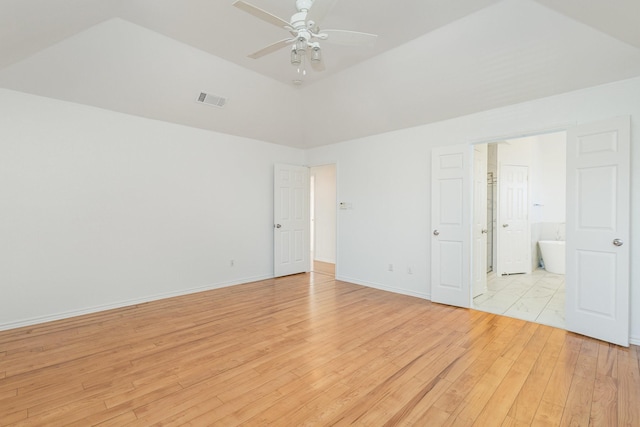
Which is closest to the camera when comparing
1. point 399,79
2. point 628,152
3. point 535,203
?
point 628,152

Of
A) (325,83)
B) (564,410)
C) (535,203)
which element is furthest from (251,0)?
(535,203)

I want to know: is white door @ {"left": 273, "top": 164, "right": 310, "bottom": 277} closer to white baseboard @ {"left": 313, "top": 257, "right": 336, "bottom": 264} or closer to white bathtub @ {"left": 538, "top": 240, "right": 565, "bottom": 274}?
white baseboard @ {"left": 313, "top": 257, "right": 336, "bottom": 264}

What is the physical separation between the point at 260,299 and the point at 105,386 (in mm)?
2284

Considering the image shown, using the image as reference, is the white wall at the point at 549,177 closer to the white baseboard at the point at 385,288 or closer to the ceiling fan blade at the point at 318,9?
the white baseboard at the point at 385,288

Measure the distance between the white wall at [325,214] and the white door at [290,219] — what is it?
1.46 metres

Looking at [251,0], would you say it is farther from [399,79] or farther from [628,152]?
[628,152]

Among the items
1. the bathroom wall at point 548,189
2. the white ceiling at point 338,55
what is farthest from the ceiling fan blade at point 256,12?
the bathroom wall at point 548,189

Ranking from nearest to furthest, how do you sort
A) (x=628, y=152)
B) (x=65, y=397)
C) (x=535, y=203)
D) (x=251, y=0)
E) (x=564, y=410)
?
1. (x=564, y=410)
2. (x=65, y=397)
3. (x=251, y=0)
4. (x=628, y=152)
5. (x=535, y=203)

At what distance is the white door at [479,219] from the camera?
430 centimetres

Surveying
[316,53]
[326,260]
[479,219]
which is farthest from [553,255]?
[316,53]

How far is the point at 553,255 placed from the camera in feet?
19.6

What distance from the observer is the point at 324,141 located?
18.9 ft

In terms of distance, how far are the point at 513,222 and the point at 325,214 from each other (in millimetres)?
4263

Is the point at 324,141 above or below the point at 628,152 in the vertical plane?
above
